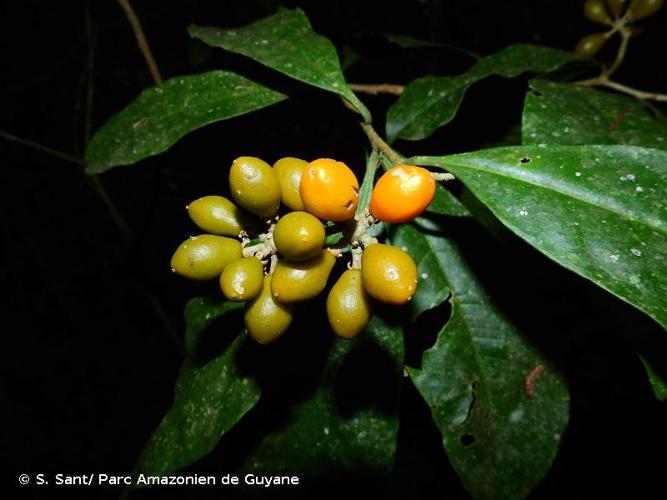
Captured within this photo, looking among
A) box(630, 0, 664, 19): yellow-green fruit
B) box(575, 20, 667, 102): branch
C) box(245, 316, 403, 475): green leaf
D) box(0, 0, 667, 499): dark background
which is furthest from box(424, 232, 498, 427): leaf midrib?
box(630, 0, 664, 19): yellow-green fruit

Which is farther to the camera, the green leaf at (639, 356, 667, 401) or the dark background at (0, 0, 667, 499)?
the dark background at (0, 0, 667, 499)

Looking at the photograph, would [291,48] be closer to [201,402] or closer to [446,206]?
[446,206]

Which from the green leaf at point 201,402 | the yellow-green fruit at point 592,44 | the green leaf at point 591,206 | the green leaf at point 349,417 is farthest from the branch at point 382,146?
the yellow-green fruit at point 592,44

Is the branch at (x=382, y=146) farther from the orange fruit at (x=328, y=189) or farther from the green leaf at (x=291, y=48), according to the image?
the orange fruit at (x=328, y=189)

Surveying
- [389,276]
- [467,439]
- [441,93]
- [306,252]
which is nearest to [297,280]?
[306,252]

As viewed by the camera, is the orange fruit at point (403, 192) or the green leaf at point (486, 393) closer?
the orange fruit at point (403, 192)

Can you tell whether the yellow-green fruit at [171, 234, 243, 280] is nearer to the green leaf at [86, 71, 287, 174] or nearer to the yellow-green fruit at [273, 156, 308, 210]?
the yellow-green fruit at [273, 156, 308, 210]
